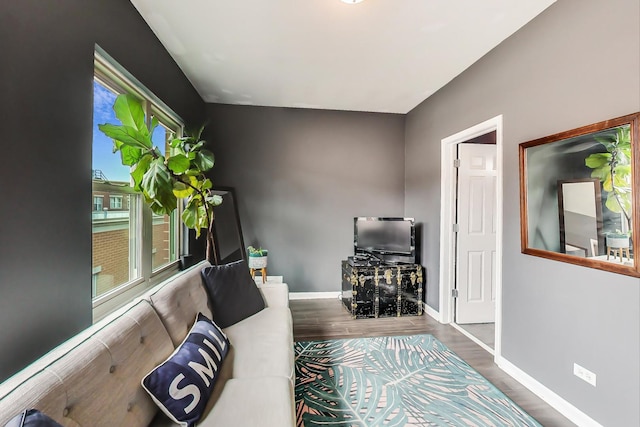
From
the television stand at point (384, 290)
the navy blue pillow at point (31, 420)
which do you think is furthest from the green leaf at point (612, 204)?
the navy blue pillow at point (31, 420)

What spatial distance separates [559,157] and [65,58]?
294cm

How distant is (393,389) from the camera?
2088 mm

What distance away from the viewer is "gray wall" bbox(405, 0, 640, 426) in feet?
5.09

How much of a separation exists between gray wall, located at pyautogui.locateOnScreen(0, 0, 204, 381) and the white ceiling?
2.50 feet

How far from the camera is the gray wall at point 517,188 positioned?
155cm

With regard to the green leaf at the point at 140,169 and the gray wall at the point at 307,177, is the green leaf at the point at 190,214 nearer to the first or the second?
the green leaf at the point at 140,169

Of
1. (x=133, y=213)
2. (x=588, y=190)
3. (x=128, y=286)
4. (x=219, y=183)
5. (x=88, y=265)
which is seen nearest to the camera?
(x=88, y=265)

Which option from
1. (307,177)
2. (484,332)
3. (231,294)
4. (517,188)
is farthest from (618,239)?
(307,177)

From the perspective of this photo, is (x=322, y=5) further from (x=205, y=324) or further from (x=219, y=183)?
(x=219, y=183)

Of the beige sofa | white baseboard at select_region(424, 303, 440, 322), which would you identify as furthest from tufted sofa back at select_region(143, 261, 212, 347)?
white baseboard at select_region(424, 303, 440, 322)

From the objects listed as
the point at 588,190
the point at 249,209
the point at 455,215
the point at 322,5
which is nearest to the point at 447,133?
the point at 455,215

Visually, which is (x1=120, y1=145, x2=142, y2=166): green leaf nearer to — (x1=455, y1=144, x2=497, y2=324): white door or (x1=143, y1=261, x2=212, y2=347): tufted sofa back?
(x1=143, y1=261, x2=212, y2=347): tufted sofa back

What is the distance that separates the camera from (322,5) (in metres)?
1.98

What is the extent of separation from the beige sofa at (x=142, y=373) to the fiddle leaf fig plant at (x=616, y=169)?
202 cm
